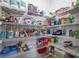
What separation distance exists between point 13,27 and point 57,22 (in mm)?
611

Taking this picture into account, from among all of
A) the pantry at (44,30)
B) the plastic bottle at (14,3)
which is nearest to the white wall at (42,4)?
the pantry at (44,30)

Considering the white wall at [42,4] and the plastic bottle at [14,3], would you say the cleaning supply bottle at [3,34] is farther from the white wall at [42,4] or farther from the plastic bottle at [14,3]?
the white wall at [42,4]

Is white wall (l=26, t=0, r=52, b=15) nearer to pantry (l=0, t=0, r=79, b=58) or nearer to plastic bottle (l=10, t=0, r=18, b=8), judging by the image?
pantry (l=0, t=0, r=79, b=58)

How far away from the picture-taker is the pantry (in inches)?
67.3

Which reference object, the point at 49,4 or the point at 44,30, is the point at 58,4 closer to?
the point at 49,4

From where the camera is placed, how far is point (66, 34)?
1.77 meters

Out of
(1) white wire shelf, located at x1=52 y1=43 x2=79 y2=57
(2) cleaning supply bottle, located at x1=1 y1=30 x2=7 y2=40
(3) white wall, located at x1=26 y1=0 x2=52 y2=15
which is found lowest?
(1) white wire shelf, located at x1=52 y1=43 x2=79 y2=57

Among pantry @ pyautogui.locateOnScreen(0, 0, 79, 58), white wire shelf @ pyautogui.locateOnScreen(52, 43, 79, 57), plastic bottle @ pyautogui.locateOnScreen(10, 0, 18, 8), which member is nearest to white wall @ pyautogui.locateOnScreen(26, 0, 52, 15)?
pantry @ pyautogui.locateOnScreen(0, 0, 79, 58)

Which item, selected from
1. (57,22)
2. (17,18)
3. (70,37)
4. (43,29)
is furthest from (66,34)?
(17,18)

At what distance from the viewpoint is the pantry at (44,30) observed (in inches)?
67.3

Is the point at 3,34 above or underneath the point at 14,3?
underneath

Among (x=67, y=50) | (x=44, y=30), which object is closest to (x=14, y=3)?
(x=44, y=30)

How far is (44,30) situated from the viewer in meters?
1.76

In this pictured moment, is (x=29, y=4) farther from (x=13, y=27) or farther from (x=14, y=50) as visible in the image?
(x=14, y=50)
